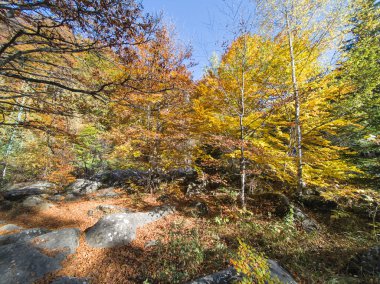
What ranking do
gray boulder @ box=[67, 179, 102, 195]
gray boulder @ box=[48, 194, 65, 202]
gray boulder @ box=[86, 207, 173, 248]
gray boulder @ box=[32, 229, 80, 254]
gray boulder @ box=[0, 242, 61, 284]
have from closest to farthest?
gray boulder @ box=[0, 242, 61, 284] < gray boulder @ box=[32, 229, 80, 254] < gray boulder @ box=[86, 207, 173, 248] < gray boulder @ box=[48, 194, 65, 202] < gray boulder @ box=[67, 179, 102, 195]

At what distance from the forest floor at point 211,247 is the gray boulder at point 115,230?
0.20m

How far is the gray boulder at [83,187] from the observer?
1048 cm

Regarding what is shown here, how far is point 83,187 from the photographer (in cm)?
1081

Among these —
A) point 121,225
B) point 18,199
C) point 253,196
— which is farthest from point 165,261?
point 18,199

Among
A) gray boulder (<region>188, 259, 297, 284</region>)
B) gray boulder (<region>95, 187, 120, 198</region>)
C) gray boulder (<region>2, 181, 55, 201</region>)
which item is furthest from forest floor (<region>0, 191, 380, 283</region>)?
gray boulder (<region>2, 181, 55, 201</region>)

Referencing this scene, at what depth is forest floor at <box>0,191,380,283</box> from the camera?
3.85 m

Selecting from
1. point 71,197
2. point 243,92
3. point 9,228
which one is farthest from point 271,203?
point 71,197

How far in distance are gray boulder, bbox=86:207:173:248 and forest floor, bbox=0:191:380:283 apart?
0.64ft

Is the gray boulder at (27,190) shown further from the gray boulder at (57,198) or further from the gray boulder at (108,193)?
the gray boulder at (108,193)

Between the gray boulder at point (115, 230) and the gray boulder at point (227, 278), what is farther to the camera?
the gray boulder at point (115, 230)

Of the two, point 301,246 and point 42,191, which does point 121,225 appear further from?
point 42,191

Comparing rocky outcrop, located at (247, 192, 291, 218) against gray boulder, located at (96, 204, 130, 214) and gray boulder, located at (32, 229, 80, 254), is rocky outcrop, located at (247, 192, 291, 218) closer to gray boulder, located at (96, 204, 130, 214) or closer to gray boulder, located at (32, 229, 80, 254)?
gray boulder, located at (96, 204, 130, 214)

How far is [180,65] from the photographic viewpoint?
8.10 m

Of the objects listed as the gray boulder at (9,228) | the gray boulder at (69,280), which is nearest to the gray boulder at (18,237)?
the gray boulder at (9,228)
